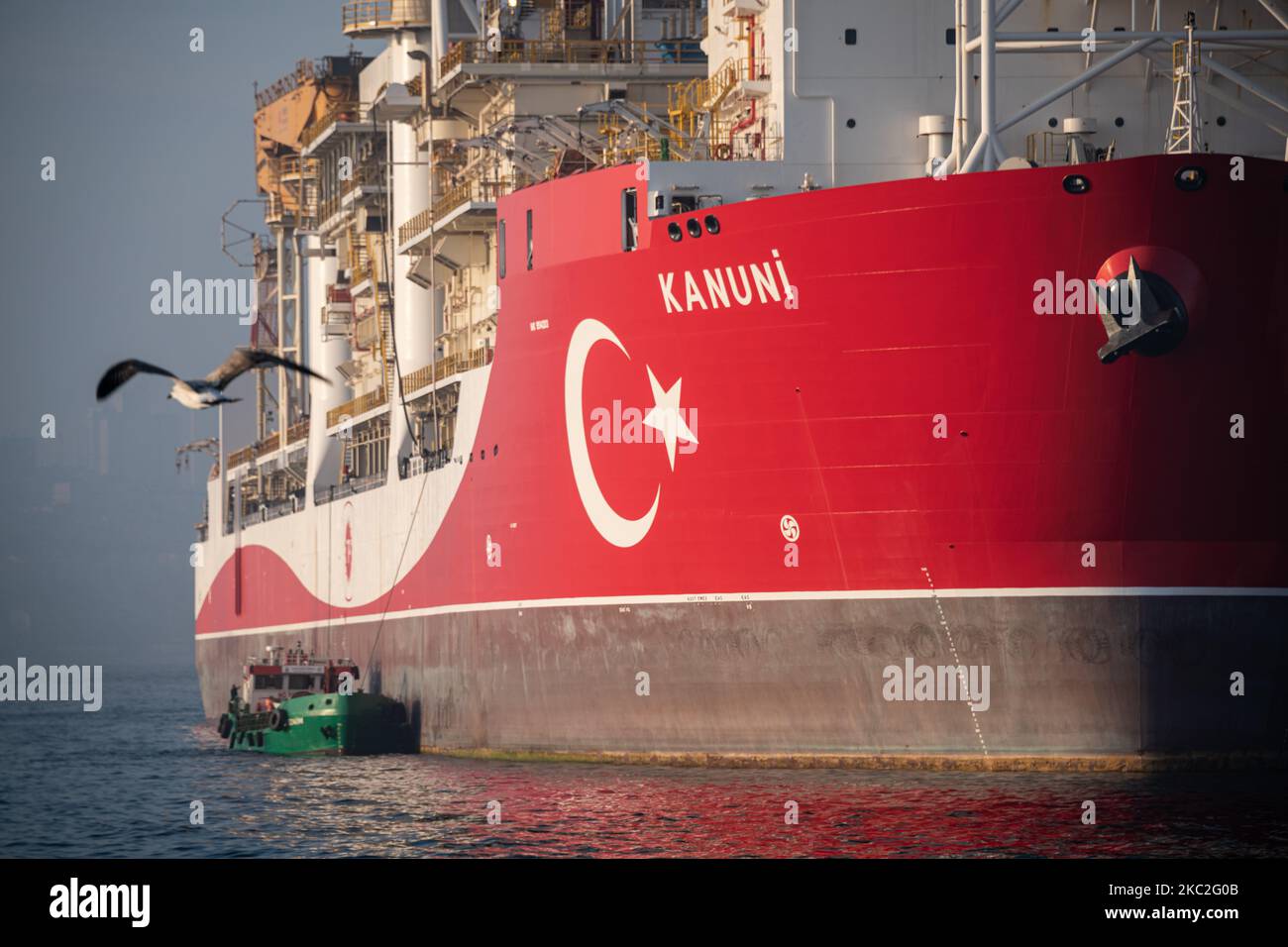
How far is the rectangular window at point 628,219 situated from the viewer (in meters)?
32.2

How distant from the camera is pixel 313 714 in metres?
41.2

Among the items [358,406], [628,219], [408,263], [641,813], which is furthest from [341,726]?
[641,813]

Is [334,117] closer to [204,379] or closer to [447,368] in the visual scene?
[447,368]

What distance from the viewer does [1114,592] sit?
27.5m

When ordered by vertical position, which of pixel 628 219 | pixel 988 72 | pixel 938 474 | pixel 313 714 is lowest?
pixel 313 714

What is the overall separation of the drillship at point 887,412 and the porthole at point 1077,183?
0.14 feet

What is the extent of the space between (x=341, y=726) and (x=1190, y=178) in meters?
20.8

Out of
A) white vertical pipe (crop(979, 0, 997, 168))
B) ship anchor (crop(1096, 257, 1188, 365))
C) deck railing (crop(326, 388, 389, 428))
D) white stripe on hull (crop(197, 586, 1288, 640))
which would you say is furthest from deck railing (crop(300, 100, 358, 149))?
ship anchor (crop(1096, 257, 1188, 365))

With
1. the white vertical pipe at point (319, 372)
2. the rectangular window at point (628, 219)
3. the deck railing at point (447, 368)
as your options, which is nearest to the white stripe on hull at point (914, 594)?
the deck railing at point (447, 368)

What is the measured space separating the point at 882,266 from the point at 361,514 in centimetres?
2074

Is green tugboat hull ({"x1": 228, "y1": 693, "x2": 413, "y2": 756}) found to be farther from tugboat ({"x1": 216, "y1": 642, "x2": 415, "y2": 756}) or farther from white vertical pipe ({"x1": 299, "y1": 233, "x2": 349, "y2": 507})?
white vertical pipe ({"x1": 299, "y1": 233, "x2": 349, "y2": 507})

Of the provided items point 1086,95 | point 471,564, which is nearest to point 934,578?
point 1086,95

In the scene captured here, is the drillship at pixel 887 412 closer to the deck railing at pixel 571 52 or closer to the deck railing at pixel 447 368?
the deck railing at pixel 447 368
